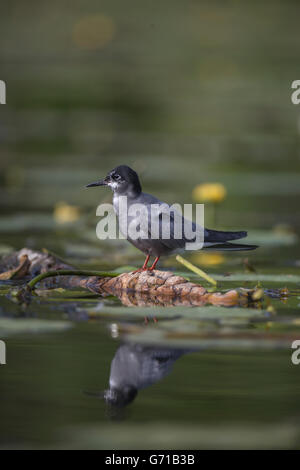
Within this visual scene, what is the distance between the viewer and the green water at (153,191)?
3393 millimetres

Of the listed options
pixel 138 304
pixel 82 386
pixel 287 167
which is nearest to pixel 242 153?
pixel 287 167

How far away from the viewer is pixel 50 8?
2153cm

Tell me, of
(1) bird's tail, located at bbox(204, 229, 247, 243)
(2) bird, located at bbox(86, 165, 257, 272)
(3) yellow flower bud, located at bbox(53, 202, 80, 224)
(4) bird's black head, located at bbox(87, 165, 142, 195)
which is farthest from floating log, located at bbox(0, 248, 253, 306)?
(3) yellow flower bud, located at bbox(53, 202, 80, 224)

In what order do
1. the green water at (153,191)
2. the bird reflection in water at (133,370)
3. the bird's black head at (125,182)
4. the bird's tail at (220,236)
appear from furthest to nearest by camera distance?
the bird's black head at (125,182), the bird's tail at (220,236), the bird reflection in water at (133,370), the green water at (153,191)

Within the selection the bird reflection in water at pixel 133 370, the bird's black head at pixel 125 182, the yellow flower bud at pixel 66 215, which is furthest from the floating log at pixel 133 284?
the yellow flower bud at pixel 66 215

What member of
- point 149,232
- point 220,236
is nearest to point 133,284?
point 149,232

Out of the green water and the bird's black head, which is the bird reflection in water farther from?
the bird's black head

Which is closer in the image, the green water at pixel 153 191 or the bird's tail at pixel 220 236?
the green water at pixel 153 191

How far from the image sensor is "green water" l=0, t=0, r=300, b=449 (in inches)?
134

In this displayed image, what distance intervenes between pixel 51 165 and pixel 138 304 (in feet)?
24.7

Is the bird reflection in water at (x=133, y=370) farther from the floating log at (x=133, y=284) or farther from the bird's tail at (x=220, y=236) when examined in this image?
the bird's tail at (x=220, y=236)
